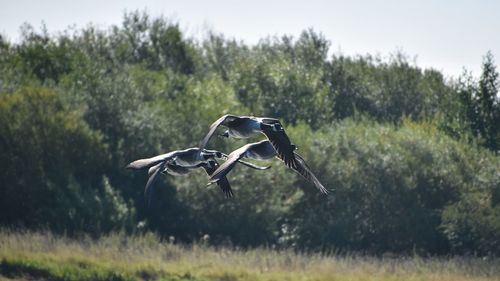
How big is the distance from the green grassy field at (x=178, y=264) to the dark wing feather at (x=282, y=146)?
14.2 meters

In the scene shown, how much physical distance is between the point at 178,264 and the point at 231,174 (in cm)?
Result: 970

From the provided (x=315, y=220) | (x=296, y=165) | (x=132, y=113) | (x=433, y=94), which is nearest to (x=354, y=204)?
(x=315, y=220)

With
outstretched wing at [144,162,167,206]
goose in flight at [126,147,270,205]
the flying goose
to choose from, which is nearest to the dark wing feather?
goose in flight at [126,147,270,205]

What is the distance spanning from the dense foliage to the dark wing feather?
2095cm

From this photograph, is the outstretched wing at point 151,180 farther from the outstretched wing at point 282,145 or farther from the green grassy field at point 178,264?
the green grassy field at point 178,264

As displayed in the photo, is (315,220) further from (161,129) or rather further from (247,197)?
(161,129)

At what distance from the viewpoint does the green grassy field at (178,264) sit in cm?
3316

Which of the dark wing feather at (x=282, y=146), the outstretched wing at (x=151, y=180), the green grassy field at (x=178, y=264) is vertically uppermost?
the dark wing feather at (x=282, y=146)

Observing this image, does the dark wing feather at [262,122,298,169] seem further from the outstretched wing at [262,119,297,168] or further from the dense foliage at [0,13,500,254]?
the dense foliage at [0,13,500,254]

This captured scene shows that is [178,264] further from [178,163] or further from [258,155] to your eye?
[258,155]

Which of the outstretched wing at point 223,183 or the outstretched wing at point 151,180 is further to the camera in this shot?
the outstretched wing at point 223,183

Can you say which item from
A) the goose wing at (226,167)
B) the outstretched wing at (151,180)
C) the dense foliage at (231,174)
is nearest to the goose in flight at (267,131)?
the goose wing at (226,167)

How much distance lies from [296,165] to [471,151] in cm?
2984

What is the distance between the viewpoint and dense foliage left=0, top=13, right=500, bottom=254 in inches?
1688
